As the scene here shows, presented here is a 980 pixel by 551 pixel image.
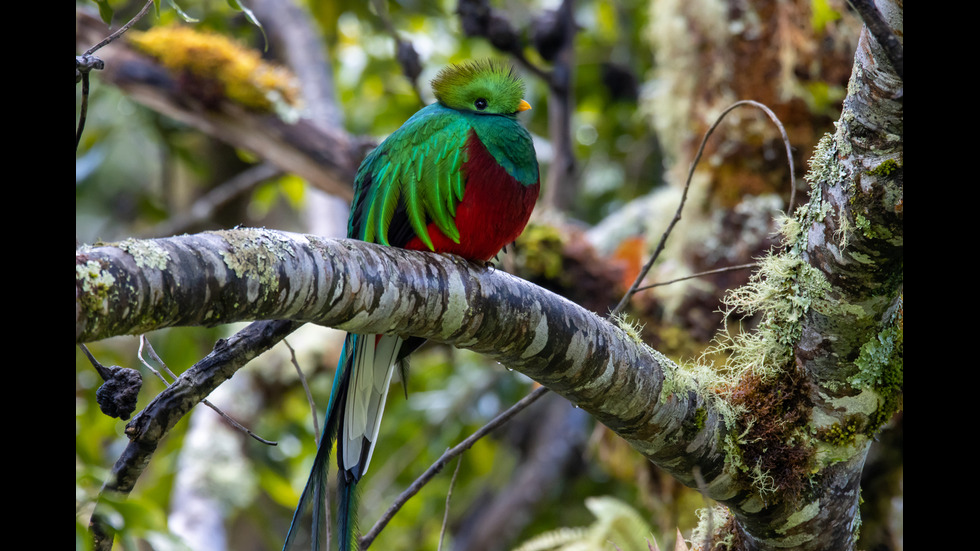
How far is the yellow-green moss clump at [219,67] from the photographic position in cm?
430

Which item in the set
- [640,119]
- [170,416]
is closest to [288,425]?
[640,119]

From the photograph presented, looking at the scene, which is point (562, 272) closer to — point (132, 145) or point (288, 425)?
point (288, 425)

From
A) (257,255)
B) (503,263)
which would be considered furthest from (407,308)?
(503,263)

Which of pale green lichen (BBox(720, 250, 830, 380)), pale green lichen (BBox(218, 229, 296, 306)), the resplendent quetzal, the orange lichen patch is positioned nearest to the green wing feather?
the resplendent quetzal

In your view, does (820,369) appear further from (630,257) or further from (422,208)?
(630,257)

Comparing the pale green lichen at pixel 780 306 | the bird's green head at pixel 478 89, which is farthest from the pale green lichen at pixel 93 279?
the pale green lichen at pixel 780 306

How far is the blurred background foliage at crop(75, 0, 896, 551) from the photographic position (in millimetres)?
3994

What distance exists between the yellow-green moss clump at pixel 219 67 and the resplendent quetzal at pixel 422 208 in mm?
2223

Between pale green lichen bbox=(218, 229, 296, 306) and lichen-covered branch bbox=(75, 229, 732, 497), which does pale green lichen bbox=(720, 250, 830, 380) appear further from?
pale green lichen bbox=(218, 229, 296, 306)

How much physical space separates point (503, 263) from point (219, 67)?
1902mm

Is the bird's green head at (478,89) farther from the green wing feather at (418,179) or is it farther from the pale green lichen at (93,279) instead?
the pale green lichen at (93,279)

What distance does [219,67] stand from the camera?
4320 millimetres

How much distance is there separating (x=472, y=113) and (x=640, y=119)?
3321mm

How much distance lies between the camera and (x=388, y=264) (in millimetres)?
1754
